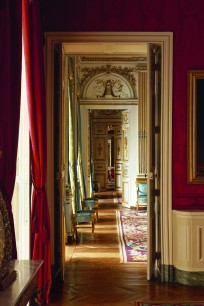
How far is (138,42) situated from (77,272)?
7.69 ft

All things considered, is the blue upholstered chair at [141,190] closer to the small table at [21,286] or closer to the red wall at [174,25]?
the red wall at [174,25]

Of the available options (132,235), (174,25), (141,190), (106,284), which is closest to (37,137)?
(106,284)

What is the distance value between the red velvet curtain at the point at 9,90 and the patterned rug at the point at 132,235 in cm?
282

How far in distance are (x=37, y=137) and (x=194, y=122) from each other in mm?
1626

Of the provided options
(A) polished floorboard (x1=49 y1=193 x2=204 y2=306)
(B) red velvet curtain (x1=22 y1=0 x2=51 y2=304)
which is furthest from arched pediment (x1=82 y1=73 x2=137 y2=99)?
(B) red velvet curtain (x1=22 y1=0 x2=51 y2=304)

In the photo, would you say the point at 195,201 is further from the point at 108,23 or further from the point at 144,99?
the point at 144,99

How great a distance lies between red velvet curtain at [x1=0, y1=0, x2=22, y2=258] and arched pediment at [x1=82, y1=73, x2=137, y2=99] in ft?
22.6

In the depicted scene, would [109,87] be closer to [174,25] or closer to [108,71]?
[108,71]

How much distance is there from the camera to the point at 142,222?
780cm

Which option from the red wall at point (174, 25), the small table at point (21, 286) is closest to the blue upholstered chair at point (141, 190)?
the red wall at point (174, 25)

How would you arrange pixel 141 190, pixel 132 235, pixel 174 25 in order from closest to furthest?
pixel 174 25
pixel 132 235
pixel 141 190

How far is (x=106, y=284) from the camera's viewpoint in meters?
4.13

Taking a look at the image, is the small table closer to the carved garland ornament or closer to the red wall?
the red wall

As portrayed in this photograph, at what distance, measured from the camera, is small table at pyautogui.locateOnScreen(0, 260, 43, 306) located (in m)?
1.76
